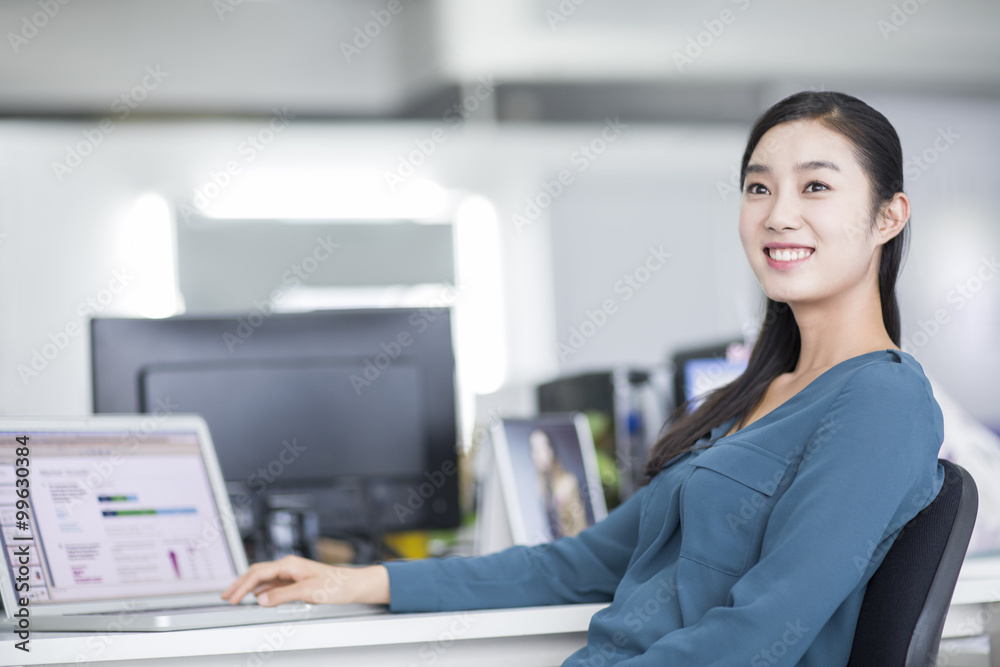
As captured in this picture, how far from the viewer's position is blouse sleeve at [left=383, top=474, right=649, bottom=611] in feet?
4.34

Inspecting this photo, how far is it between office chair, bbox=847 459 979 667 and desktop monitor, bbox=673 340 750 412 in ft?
3.54

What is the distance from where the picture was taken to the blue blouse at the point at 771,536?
98 cm

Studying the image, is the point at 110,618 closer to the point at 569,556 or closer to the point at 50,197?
the point at 569,556

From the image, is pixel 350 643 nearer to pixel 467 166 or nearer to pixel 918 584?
pixel 918 584

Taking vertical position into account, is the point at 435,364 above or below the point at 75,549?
above

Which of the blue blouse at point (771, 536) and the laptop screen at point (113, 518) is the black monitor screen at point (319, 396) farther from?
the blue blouse at point (771, 536)

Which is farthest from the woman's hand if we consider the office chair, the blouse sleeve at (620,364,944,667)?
the office chair

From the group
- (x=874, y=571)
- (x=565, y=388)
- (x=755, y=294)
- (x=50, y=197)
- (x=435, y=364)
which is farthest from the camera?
(x=755, y=294)

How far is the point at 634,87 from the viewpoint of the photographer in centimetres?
476

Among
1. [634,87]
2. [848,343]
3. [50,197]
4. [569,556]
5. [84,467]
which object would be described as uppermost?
[634,87]

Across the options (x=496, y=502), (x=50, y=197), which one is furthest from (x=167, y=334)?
(x=50, y=197)

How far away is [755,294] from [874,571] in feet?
11.9

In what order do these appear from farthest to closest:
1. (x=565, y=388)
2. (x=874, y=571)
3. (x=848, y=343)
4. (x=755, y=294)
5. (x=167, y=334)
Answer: (x=755, y=294) < (x=565, y=388) < (x=167, y=334) < (x=848, y=343) < (x=874, y=571)

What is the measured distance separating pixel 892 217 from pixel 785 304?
233 millimetres
